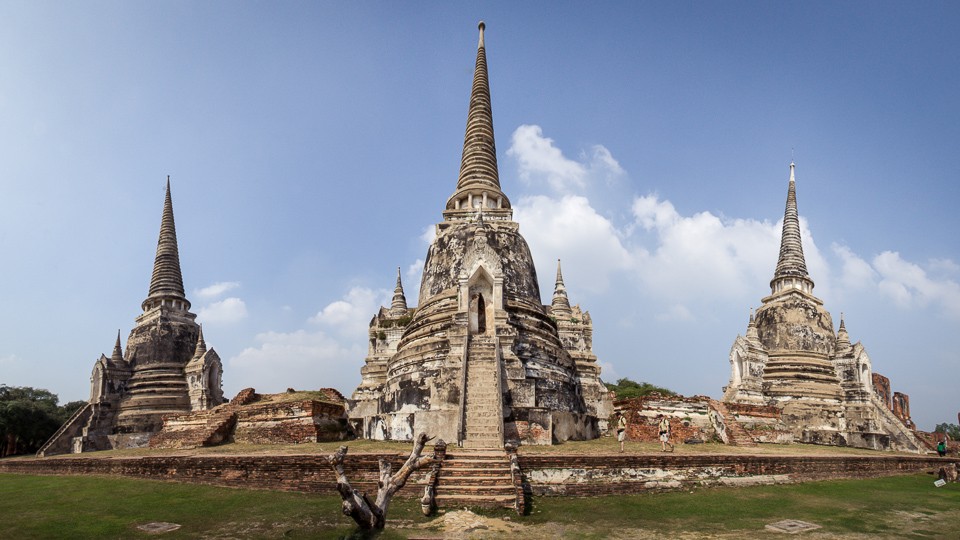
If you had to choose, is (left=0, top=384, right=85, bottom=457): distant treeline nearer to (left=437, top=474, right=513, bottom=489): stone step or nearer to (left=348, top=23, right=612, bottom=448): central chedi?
(left=348, top=23, right=612, bottom=448): central chedi

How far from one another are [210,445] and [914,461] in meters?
23.8

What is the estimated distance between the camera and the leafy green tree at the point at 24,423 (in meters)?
34.2

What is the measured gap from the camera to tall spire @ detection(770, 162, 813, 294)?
115ft

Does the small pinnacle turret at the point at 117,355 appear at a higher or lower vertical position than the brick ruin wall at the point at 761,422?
higher

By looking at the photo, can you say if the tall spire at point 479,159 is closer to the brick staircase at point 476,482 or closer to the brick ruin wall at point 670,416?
the brick ruin wall at point 670,416

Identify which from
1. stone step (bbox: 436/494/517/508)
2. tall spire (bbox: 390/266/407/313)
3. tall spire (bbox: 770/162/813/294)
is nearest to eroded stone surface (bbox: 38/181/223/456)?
tall spire (bbox: 390/266/407/313)

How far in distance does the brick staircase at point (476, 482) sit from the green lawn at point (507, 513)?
0.57 meters

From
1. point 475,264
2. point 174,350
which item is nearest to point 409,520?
point 475,264

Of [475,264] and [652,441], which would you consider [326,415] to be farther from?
[652,441]

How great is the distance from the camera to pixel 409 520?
11195 millimetres

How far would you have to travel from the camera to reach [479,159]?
1135 inches

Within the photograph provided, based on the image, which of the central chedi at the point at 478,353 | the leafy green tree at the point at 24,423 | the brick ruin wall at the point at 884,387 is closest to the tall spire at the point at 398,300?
the central chedi at the point at 478,353

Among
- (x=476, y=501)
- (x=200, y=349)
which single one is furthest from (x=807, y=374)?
(x=200, y=349)

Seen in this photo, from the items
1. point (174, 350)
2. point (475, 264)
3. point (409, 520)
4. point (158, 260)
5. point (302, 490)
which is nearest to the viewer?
point (409, 520)
